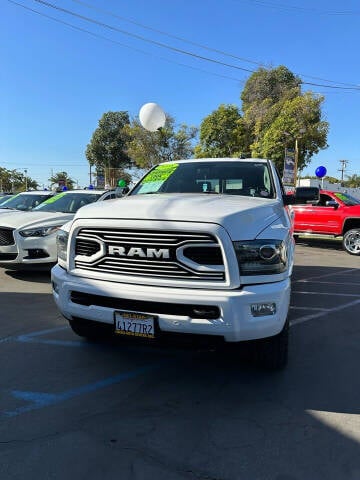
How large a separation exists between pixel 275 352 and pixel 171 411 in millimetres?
1048

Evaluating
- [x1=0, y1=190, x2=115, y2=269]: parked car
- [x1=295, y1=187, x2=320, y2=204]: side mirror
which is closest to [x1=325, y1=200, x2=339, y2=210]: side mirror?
[x1=295, y1=187, x2=320, y2=204]: side mirror

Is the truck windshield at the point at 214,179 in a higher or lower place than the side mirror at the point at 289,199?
higher

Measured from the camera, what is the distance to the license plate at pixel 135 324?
319cm

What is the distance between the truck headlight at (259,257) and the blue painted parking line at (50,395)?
59.2 inches

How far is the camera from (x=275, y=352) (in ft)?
12.0

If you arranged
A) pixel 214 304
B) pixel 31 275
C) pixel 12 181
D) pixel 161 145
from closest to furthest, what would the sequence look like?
pixel 214 304
pixel 31 275
pixel 161 145
pixel 12 181

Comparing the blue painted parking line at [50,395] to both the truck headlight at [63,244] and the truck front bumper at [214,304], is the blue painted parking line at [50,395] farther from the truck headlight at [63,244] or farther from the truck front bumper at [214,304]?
the truck headlight at [63,244]

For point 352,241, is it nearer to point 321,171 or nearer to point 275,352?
point 321,171

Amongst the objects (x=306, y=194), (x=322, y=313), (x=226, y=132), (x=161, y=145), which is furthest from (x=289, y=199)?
(x=161, y=145)

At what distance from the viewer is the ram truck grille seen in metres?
3.13

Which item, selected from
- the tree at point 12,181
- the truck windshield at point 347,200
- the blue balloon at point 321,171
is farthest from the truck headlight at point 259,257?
the tree at point 12,181

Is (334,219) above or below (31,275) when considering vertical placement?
above

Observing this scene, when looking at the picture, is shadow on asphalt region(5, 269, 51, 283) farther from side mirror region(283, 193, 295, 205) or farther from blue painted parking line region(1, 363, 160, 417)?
side mirror region(283, 193, 295, 205)

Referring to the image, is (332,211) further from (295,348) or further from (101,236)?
(101,236)
